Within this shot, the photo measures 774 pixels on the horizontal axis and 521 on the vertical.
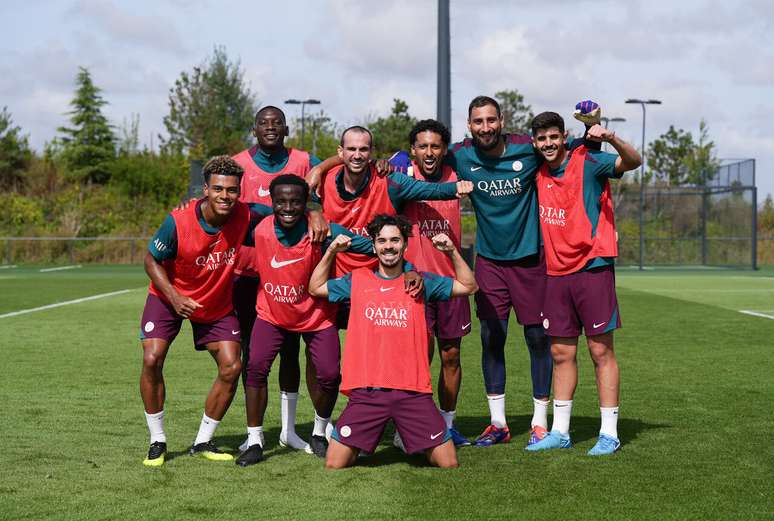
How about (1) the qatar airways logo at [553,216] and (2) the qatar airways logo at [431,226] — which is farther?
(2) the qatar airways logo at [431,226]

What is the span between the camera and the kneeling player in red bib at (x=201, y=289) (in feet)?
20.3

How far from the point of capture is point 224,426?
7.61m

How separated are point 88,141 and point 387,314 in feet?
168

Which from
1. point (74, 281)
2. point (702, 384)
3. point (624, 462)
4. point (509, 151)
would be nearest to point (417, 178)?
point (509, 151)

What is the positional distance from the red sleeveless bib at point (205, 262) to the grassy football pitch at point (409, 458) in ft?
3.14

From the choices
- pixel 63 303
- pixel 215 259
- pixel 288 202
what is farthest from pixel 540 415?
pixel 63 303

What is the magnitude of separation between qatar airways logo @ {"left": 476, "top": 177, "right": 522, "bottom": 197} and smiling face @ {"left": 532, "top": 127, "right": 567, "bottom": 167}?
10.7 inches

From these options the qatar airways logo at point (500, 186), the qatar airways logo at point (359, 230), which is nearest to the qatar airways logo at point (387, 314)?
the qatar airways logo at point (359, 230)

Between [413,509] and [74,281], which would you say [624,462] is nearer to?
[413,509]

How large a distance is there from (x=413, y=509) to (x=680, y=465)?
1826 mm

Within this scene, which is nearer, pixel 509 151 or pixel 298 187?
pixel 298 187

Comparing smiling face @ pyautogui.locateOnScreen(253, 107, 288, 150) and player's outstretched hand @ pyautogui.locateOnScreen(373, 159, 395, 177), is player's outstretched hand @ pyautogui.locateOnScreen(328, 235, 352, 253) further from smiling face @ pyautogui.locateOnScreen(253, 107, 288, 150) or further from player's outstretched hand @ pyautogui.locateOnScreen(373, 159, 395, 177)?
smiling face @ pyautogui.locateOnScreen(253, 107, 288, 150)

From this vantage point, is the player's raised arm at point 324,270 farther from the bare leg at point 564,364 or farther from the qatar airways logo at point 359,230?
the bare leg at point 564,364

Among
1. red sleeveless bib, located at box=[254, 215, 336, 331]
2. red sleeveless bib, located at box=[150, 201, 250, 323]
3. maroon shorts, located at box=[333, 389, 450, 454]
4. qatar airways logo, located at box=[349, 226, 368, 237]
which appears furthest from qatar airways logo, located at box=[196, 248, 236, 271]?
maroon shorts, located at box=[333, 389, 450, 454]
